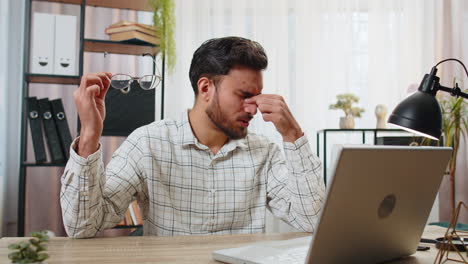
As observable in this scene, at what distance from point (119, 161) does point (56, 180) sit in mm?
1915

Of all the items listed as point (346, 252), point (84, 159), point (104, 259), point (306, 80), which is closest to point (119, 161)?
point (84, 159)

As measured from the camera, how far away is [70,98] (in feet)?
10.3

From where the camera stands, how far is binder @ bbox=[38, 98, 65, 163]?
101 inches

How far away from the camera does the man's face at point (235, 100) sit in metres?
1.55

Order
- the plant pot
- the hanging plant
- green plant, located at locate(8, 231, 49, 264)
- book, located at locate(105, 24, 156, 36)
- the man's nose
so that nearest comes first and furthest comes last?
green plant, located at locate(8, 231, 49, 264) → the man's nose → book, located at locate(105, 24, 156, 36) → the hanging plant → the plant pot

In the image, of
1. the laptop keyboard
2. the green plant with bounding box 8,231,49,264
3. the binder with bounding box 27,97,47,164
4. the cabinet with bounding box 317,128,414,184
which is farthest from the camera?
the cabinet with bounding box 317,128,414,184

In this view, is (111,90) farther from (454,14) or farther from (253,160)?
(454,14)

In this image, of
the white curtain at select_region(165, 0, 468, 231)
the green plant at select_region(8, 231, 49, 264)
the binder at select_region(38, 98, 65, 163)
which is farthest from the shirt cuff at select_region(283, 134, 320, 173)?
the white curtain at select_region(165, 0, 468, 231)

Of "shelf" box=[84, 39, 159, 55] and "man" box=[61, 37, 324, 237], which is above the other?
"shelf" box=[84, 39, 159, 55]

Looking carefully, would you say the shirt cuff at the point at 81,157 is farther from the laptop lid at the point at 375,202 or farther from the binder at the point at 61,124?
the binder at the point at 61,124

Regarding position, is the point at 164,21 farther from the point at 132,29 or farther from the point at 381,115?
the point at 381,115

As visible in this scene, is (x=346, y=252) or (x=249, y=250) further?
(x=249, y=250)

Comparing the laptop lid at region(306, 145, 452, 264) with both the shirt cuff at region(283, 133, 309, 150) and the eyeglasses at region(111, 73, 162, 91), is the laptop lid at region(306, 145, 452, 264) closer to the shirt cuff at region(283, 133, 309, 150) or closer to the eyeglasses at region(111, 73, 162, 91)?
the shirt cuff at region(283, 133, 309, 150)

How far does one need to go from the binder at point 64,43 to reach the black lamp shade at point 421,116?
200cm
